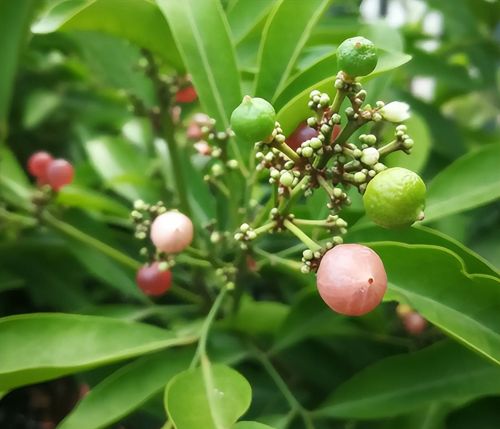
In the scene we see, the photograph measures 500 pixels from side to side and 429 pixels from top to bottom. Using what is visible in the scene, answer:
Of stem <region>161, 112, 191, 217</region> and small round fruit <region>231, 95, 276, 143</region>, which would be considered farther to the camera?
stem <region>161, 112, 191, 217</region>

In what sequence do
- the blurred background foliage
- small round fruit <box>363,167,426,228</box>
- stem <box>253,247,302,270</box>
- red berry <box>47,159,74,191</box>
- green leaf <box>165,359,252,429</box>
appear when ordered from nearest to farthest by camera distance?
1. small round fruit <box>363,167,426,228</box>
2. green leaf <box>165,359,252,429</box>
3. stem <box>253,247,302,270</box>
4. the blurred background foliage
5. red berry <box>47,159,74,191</box>

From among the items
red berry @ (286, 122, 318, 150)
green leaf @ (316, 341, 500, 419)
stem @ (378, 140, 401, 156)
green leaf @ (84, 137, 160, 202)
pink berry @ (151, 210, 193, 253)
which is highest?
stem @ (378, 140, 401, 156)

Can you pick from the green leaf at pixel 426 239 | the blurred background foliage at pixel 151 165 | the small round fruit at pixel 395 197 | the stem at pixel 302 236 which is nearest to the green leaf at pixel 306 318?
the blurred background foliage at pixel 151 165

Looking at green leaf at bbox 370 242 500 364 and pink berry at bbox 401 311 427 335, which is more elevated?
green leaf at bbox 370 242 500 364

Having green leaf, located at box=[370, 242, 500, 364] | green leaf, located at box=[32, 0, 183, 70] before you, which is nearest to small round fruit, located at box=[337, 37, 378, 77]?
green leaf, located at box=[370, 242, 500, 364]

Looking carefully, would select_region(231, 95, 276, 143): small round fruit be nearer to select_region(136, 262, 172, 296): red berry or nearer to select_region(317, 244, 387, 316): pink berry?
select_region(317, 244, 387, 316): pink berry

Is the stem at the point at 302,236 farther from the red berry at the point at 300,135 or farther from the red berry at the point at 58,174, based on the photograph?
the red berry at the point at 58,174

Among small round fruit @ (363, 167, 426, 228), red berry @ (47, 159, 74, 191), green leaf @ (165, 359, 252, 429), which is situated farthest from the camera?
red berry @ (47, 159, 74, 191)
